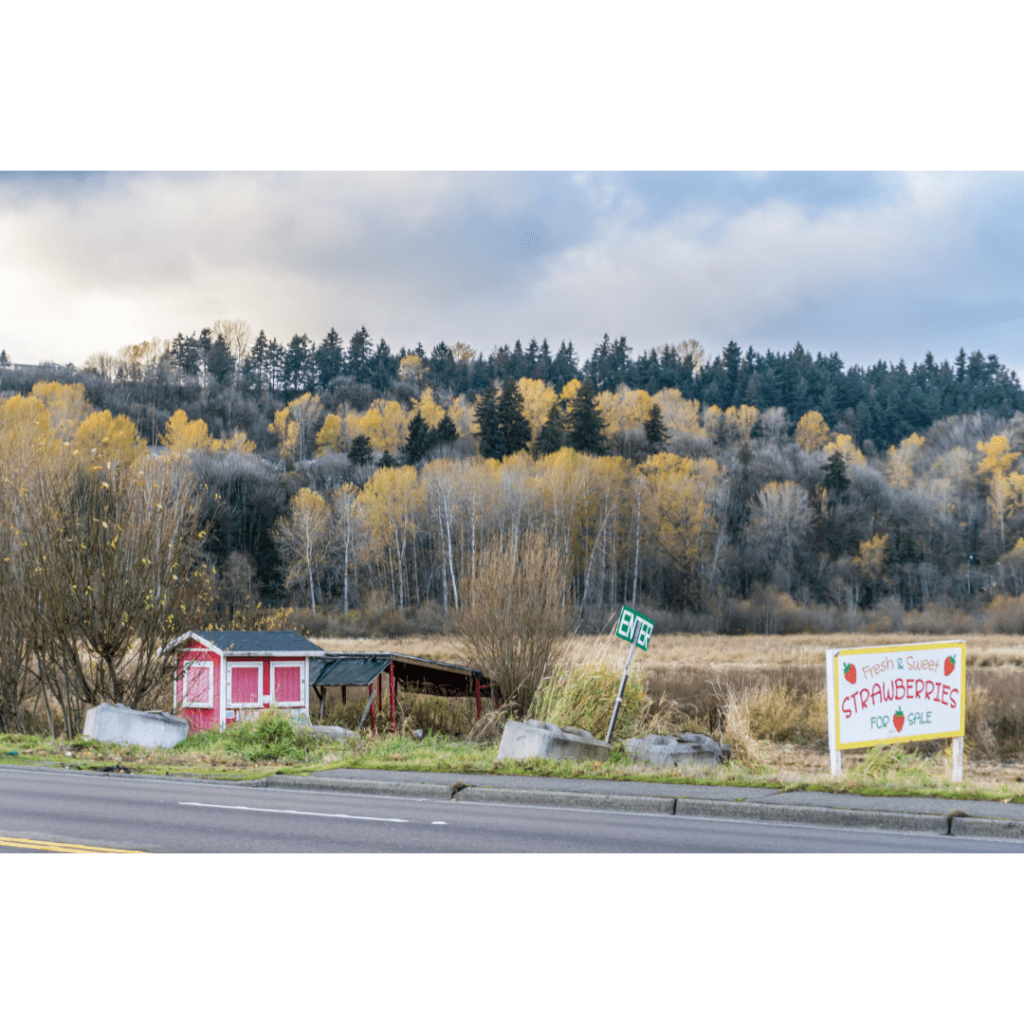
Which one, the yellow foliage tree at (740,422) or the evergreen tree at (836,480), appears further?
the yellow foliage tree at (740,422)

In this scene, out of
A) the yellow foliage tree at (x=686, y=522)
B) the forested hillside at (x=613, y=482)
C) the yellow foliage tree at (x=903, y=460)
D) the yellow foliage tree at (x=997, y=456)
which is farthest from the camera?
the yellow foliage tree at (x=903, y=460)

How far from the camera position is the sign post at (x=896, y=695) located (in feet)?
40.7

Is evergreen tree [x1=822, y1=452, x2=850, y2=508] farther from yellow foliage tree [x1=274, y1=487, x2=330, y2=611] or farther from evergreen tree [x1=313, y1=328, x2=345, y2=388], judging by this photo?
evergreen tree [x1=313, y1=328, x2=345, y2=388]

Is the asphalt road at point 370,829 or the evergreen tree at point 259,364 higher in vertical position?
the evergreen tree at point 259,364

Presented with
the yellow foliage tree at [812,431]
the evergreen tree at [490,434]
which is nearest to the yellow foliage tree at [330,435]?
the evergreen tree at [490,434]

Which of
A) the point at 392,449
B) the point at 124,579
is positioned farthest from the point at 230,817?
the point at 392,449

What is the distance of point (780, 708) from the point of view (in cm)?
2508

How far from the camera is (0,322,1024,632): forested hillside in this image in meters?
84.7

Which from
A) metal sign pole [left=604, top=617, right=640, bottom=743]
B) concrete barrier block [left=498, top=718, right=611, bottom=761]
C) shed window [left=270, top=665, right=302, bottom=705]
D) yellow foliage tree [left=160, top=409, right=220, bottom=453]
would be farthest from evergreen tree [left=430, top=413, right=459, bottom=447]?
concrete barrier block [left=498, top=718, right=611, bottom=761]

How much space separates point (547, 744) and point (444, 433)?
309 ft

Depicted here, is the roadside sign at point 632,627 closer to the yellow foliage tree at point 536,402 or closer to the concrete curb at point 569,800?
the concrete curb at point 569,800

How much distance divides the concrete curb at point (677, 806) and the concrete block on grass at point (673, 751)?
3.56 m

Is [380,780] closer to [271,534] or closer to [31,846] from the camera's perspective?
[31,846]

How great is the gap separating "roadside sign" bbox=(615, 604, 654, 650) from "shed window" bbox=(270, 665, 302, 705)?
10.6 meters
